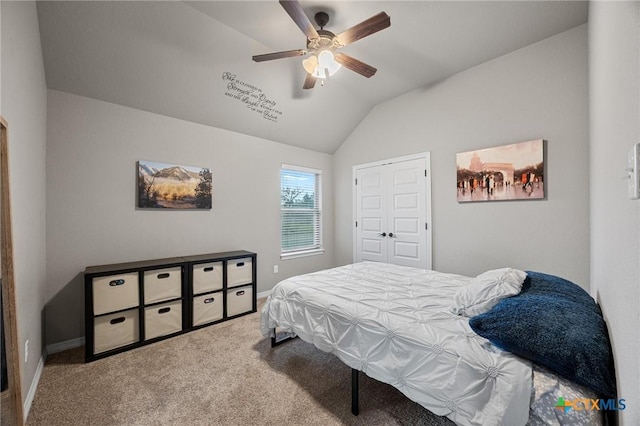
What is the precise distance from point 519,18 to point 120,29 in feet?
12.2

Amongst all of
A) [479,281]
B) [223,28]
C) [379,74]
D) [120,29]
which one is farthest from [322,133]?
[479,281]

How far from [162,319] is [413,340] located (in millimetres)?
2589

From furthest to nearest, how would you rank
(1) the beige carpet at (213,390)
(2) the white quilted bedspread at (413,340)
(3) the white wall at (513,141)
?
1. (3) the white wall at (513,141)
2. (1) the beige carpet at (213,390)
3. (2) the white quilted bedspread at (413,340)

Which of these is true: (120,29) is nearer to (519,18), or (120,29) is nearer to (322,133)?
(322,133)

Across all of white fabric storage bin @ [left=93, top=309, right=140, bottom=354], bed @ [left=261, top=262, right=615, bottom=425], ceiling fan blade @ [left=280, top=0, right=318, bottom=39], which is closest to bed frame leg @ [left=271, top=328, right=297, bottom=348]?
bed @ [left=261, top=262, right=615, bottom=425]

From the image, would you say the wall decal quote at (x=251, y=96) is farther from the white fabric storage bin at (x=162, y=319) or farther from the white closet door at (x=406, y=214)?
the white fabric storage bin at (x=162, y=319)

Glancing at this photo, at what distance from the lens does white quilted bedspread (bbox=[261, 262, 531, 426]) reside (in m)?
1.16

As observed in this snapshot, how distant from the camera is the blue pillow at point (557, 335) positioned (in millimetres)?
980

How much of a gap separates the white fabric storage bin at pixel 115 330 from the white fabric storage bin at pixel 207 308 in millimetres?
555

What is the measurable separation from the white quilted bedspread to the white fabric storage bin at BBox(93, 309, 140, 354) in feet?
4.33

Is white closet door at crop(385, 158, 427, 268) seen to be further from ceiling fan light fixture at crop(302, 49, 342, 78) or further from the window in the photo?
ceiling fan light fixture at crop(302, 49, 342, 78)

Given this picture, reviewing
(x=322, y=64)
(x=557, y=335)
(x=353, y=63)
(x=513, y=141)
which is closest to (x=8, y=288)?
(x=322, y=64)

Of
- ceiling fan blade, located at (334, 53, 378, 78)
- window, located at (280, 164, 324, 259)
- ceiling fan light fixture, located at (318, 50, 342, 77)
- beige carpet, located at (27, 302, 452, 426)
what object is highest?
ceiling fan blade, located at (334, 53, 378, 78)

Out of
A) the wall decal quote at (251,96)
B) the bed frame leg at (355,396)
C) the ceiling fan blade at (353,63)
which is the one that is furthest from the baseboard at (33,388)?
the ceiling fan blade at (353,63)
